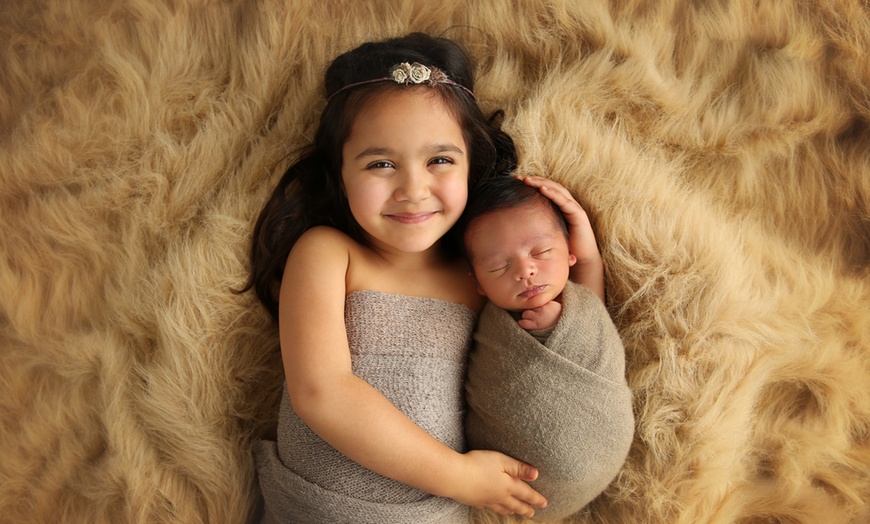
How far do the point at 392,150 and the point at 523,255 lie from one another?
320mm

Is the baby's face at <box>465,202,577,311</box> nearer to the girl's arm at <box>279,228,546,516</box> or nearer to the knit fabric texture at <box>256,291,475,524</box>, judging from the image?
the knit fabric texture at <box>256,291,475,524</box>

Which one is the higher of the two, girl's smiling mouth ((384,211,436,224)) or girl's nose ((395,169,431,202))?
girl's nose ((395,169,431,202))

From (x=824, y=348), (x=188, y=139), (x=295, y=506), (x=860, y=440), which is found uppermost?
(x=188, y=139)

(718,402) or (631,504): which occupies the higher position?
(718,402)

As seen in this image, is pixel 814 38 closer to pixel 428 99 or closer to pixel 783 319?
pixel 783 319

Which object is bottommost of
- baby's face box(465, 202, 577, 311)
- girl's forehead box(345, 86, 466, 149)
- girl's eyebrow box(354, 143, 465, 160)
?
baby's face box(465, 202, 577, 311)

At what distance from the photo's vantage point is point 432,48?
4.62 ft

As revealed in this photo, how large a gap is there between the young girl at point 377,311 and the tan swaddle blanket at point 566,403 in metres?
0.06

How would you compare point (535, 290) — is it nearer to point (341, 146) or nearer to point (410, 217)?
point (410, 217)

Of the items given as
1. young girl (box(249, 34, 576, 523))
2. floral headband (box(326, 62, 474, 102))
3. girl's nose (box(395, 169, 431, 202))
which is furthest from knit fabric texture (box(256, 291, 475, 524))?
floral headband (box(326, 62, 474, 102))

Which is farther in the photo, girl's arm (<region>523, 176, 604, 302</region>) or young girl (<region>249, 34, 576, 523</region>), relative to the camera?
girl's arm (<region>523, 176, 604, 302</region>)

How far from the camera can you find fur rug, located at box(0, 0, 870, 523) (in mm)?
1363

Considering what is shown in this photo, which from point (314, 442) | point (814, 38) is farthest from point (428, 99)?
point (814, 38)

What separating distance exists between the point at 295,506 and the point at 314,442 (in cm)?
13
